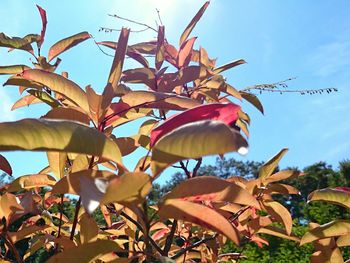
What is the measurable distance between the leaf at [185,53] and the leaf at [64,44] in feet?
1.08

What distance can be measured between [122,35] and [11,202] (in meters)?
0.48

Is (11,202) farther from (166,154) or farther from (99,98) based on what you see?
(166,154)

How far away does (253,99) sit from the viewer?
1.77m

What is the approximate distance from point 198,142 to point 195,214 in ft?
0.71

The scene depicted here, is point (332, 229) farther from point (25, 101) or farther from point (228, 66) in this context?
point (25, 101)

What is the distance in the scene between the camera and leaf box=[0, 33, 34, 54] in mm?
1472

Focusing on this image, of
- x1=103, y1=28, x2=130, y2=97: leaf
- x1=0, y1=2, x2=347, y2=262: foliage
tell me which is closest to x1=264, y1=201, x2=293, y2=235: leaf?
x1=0, y1=2, x2=347, y2=262: foliage

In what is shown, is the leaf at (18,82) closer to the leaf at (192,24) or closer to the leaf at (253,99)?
the leaf at (192,24)

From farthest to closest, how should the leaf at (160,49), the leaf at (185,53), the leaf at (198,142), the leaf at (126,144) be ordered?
the leaf at (185,53), the leaf at (160,49), the leaf at (126,144), the leaf at (198,142)

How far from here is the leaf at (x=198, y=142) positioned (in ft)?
2.26

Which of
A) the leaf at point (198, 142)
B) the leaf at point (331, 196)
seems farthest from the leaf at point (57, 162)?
the leaf at point (331, 196)

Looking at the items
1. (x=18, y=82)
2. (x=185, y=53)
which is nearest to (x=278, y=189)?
(x=185, y=53)

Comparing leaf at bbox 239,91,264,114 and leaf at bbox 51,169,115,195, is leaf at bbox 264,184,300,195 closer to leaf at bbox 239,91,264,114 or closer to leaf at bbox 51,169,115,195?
leaf at bbox 239,91,264,114

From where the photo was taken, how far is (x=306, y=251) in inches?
228
